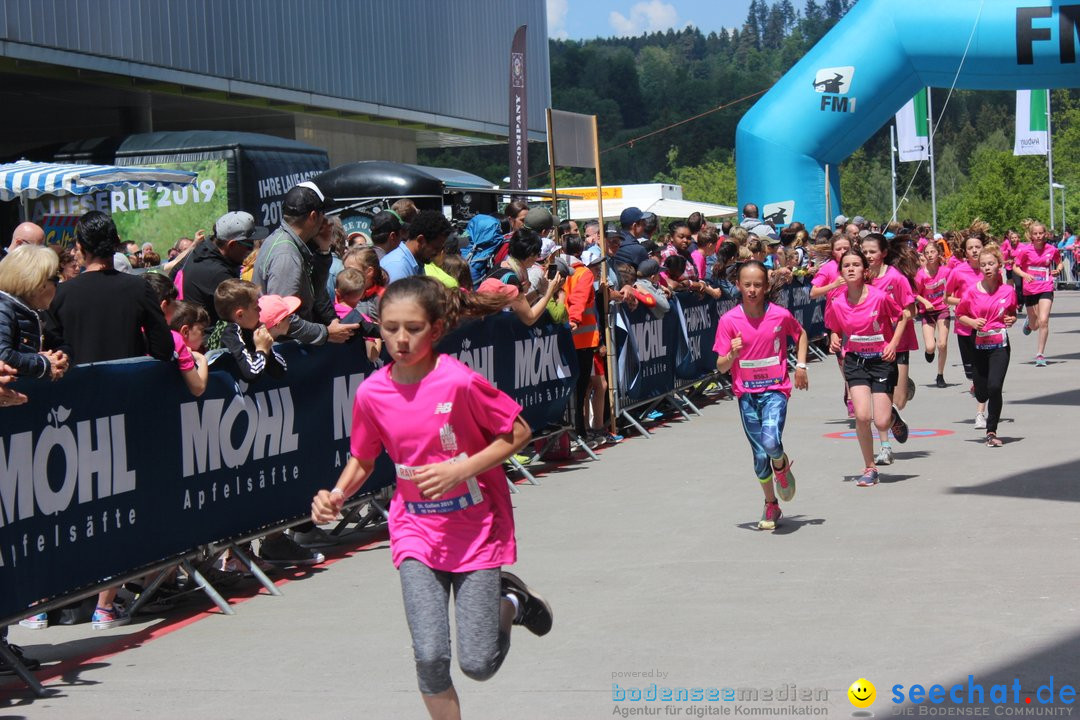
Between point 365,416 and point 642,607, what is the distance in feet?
8.69

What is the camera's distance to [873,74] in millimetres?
22672

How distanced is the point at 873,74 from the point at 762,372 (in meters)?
15.2

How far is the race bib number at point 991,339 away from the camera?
1178 cm

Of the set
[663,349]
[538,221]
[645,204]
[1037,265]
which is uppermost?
[645,204]

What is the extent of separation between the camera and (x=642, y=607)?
6766 mm

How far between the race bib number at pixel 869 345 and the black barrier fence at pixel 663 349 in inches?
131

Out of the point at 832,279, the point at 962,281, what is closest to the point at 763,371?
the point at 962,281

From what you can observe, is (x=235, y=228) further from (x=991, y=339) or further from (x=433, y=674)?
(x=991, y=339)

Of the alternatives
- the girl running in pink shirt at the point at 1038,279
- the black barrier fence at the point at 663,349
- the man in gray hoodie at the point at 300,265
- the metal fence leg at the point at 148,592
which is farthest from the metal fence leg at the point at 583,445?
the girl running in pink shirt at the point at 1038,279

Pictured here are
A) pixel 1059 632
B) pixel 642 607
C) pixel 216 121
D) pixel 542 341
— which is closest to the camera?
pixel 1059 632

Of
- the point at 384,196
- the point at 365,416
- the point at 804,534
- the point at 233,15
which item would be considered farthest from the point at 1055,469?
the point at 233,15

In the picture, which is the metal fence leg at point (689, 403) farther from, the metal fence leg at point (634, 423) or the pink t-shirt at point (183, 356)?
the pink t-shirt at point (183, 356)

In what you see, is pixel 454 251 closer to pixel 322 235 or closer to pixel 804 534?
pixel 322 235
